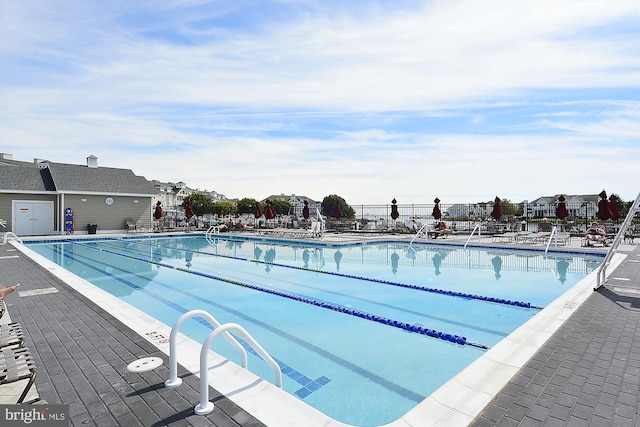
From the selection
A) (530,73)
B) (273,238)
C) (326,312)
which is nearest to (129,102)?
(273,238)

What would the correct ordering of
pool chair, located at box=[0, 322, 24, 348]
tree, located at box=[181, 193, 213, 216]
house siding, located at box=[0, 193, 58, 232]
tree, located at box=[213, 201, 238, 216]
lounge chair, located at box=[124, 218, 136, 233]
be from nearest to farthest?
pool chair, located at box=[0, 322, 24, 348] < house siding, located at box=[0, 193, 58, 232] < lounge chair, located at box=[124, 218, 136, 233] < tree, located at box=[181, 193, 213, 216] < tree, located at box=[213, 201, 238, 216]

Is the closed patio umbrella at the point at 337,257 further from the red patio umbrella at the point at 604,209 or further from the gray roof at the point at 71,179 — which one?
the gray roof at the point at 71,179

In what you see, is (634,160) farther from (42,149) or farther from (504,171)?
(42,149)

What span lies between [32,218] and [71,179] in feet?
9.85

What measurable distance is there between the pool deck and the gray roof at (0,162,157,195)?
18.6 metres

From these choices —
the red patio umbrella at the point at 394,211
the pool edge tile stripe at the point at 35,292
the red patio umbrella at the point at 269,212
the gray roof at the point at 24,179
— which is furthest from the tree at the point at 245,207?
the pool edge tile stripe at the point at 35,292

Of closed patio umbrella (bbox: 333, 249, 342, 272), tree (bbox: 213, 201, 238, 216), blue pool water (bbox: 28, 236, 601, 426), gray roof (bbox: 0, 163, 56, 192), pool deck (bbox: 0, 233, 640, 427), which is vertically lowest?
blue pool water (bbox: 28, 236, 601, 426)

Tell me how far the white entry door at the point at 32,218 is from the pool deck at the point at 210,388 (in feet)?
60.5

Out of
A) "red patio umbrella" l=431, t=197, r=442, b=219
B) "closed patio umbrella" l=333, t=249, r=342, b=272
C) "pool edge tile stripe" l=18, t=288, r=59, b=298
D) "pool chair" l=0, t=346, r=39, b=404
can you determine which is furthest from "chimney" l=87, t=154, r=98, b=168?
"pool chair" l=0, t=346, r=39, b=404

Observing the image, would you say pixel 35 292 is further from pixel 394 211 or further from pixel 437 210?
pixel 394 211

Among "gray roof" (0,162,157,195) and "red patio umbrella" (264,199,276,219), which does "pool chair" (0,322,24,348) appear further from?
"gray roof" (0,162,157,195)

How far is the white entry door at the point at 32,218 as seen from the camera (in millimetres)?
19062

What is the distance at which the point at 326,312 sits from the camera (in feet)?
21.0

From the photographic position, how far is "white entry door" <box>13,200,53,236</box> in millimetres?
19062
